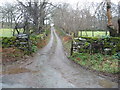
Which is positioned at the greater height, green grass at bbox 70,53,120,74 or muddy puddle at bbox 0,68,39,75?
green grass at bbox 70,53,120,74

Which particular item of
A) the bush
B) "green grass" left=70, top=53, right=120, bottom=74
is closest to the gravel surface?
"green grass" left=70, top=53, right=120, bottom=74

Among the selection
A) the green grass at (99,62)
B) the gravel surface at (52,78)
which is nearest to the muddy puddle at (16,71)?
the gravel surface at (52,78)

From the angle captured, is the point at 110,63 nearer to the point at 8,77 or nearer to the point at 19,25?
the point at 8,77

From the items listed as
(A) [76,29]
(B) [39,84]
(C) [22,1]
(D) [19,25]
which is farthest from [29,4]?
(B) [39,84]

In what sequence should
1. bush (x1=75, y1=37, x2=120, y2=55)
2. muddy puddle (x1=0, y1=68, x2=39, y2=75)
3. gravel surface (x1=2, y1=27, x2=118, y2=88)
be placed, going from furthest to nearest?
bush (x1=75, y1=37, x2=120, y2=55) < muddy puddle (x1=0, y1=68, x2=39, y2=75) < gravel surface (x1=2, y1=27, x2=118, y2=88)

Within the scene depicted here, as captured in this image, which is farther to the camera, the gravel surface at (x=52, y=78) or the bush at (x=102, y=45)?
the bush at (x=102, y=45)

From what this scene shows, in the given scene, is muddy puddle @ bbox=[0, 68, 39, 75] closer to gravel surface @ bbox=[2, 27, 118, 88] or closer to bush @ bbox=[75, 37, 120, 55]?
gravel surface @ bbox=[2, 27, 118, 88]

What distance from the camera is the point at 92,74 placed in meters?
7.70

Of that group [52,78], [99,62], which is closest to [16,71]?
[52,78]

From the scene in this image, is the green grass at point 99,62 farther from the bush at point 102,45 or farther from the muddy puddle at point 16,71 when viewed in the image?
the muddy puddle at point 16,71

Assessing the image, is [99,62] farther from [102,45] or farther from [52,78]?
[52,78]

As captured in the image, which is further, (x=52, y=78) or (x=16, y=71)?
(x=16, y=71)

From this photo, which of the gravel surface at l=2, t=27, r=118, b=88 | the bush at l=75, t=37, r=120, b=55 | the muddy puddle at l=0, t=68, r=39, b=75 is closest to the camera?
the gravel surface at l=2, t=27, r=118, b=88

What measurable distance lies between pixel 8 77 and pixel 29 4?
621 inches
